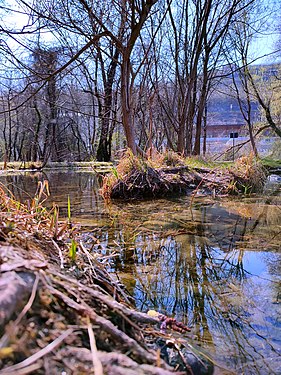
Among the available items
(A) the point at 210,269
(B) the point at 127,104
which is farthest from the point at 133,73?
(A) the point at 210,269

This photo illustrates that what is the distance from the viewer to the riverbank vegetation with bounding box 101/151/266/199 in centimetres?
557

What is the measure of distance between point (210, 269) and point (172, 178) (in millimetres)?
3801

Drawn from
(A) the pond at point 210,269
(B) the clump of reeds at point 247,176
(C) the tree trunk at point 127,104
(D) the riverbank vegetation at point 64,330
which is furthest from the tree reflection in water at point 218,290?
(C) the tree trunk at point 127,104

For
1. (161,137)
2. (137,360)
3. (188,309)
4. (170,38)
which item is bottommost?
(188,309)

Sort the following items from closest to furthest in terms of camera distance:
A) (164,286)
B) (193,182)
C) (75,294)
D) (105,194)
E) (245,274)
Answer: (75,294) → (164,286) → (245,274) → (105,194) → (193,182)

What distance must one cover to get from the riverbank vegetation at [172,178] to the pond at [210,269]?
1.19 m

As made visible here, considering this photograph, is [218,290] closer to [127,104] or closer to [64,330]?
[64,330]

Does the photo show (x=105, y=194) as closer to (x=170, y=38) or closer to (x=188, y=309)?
(x=188, y=309)

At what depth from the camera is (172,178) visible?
5.91 metres

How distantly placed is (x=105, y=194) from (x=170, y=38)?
28.2ft

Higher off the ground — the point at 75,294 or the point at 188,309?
the point at 75,294

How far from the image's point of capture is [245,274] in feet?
6.90

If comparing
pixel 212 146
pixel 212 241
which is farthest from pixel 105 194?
pixel 212 146

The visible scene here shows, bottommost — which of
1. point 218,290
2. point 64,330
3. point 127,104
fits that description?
point 218,290
